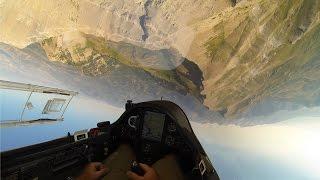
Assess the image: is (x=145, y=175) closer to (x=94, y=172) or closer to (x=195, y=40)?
(x=94, y=172)

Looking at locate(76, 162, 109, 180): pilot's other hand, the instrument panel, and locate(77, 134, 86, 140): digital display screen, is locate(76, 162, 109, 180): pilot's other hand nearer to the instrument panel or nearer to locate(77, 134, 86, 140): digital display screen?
locate(77, 134, 86, 140): digital display screen

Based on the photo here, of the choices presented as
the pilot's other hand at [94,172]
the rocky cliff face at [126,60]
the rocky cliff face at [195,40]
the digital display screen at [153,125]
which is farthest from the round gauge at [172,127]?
the rocky cliff face at [126,60]

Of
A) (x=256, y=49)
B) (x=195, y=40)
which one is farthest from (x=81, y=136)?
(x=256, y=49)

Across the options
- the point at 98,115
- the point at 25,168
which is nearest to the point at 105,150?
the point at 25,168

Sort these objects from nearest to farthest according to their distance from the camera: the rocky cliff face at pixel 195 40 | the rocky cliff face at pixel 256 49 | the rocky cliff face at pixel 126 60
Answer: the rocky cliff face at pixel 256 49 < the rocky cliff face at pixel 195 40 < the rocky cliff face at pixel 126 60

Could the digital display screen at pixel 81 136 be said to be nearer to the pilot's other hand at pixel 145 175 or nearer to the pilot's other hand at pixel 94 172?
the pilot's other hand at pixel 94 172

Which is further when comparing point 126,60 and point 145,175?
point 126,60

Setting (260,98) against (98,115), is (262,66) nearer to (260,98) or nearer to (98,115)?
(260,98)
